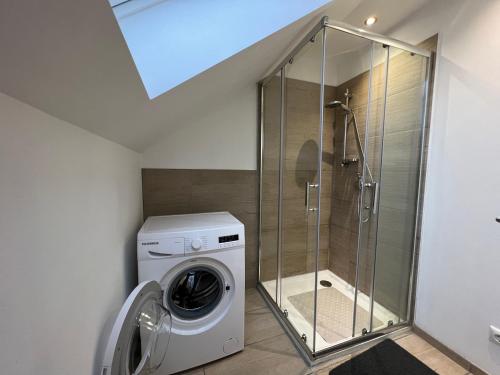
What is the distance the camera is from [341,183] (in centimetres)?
209

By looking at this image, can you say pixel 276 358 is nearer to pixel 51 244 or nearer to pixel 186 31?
pixel 51 244

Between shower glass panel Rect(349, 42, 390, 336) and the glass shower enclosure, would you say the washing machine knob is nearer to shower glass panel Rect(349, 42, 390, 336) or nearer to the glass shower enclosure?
the glass shower enclosure

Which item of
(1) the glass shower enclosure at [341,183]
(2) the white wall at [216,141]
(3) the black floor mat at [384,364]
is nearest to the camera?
(3) the black floor mat at [384,364]

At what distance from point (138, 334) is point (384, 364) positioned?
1.50 meters

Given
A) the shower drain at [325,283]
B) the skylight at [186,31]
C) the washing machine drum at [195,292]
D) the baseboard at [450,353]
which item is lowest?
the baseboard at [450,353]

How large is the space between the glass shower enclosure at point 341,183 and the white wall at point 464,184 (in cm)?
12

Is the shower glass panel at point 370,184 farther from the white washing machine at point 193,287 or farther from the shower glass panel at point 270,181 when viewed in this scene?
the white washing machine at point 193,287

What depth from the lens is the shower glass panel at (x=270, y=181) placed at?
1938mm

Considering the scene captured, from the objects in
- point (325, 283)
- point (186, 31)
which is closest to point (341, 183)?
point (325, 283)

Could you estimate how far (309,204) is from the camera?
186cm

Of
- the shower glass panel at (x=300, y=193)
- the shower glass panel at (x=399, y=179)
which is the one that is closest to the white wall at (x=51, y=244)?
the shower glass panel at (x=300, y=193)

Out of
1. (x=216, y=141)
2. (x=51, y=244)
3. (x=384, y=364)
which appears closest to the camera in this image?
(x=51, y=244)

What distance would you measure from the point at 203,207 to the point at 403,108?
1807mm

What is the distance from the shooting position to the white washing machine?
1.16 metres
